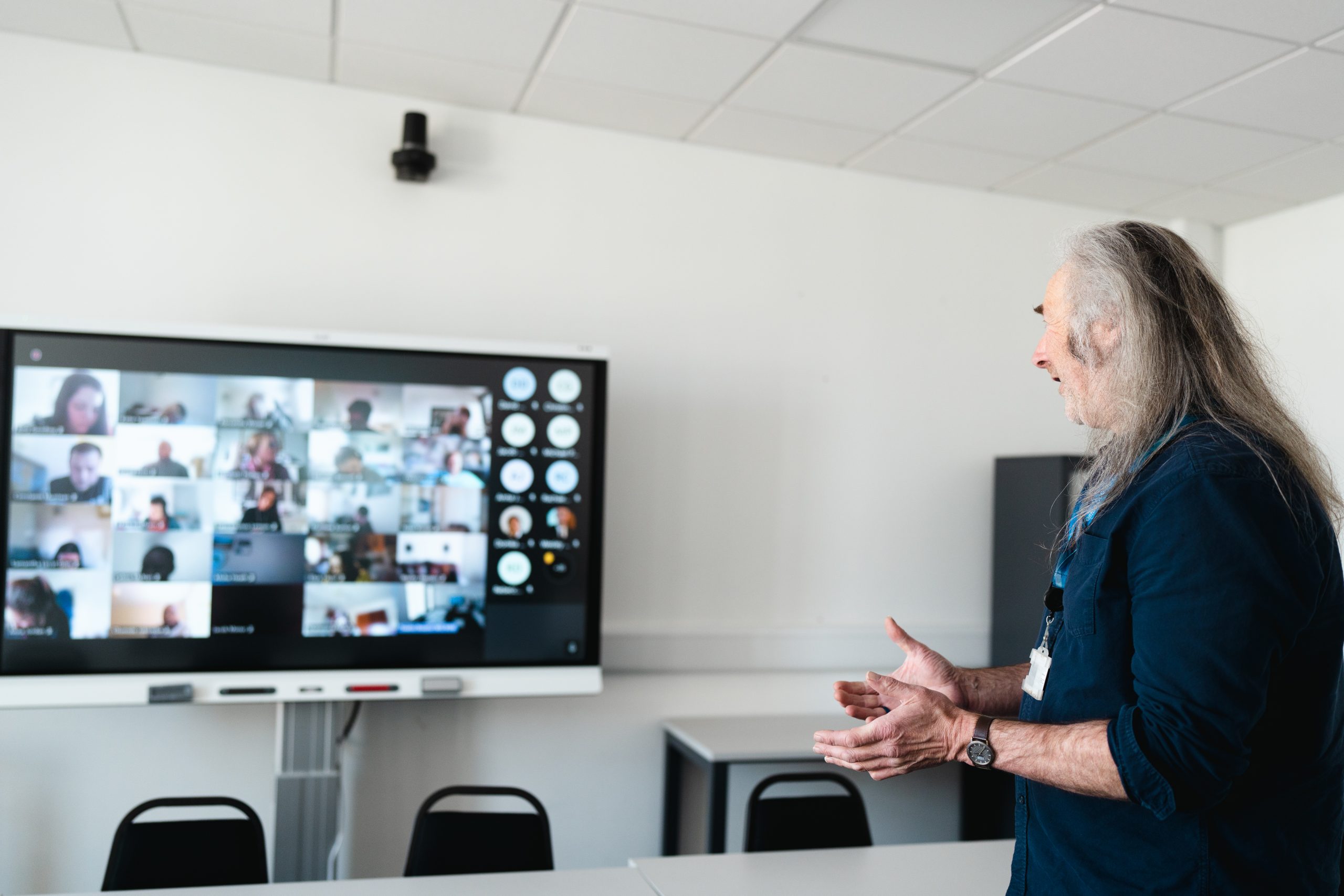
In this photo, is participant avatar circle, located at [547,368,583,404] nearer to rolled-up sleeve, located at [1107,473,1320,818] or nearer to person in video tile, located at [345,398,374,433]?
person in video tile, located at [345,398,374,433]

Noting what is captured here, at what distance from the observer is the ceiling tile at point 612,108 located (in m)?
3.40

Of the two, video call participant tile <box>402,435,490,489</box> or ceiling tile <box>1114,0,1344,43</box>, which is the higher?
ceiling tile <box>1114,0,1344,43</box>

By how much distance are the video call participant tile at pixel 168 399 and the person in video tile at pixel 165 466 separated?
0.07 meters

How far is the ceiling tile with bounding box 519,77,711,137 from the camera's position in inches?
134

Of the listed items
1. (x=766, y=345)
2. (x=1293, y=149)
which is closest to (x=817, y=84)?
(x=766, y=345)

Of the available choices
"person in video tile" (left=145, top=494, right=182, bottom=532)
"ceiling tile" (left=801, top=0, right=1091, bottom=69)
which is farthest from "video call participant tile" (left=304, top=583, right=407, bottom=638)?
"ceiling tile" (left=801, top=0, right=1091, bottom=69)

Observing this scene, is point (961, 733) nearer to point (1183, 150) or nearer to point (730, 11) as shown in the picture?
point (730, 11)

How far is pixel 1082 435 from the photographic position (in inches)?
175

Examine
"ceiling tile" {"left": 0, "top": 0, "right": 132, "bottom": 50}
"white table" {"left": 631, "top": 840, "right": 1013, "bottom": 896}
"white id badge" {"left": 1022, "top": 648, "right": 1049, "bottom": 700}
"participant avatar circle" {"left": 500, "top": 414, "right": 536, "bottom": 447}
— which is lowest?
"white table" {"left": 631, "top": 840, "right": 1013, "bottom": 896}

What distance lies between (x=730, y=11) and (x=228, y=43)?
5.22 ft

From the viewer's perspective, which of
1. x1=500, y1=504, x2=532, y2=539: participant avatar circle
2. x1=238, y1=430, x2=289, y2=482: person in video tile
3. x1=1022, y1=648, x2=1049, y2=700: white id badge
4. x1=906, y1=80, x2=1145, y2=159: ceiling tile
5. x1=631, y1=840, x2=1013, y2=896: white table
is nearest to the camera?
x1=1022, y1=648, x2=1049, y2=700: white id badge

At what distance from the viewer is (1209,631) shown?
1.29 meters

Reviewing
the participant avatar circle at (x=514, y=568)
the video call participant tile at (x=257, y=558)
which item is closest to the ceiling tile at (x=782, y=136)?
the participant avatar circle at (x=514, y=568)

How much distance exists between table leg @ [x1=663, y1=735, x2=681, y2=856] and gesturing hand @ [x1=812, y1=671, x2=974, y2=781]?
2.26 meters
